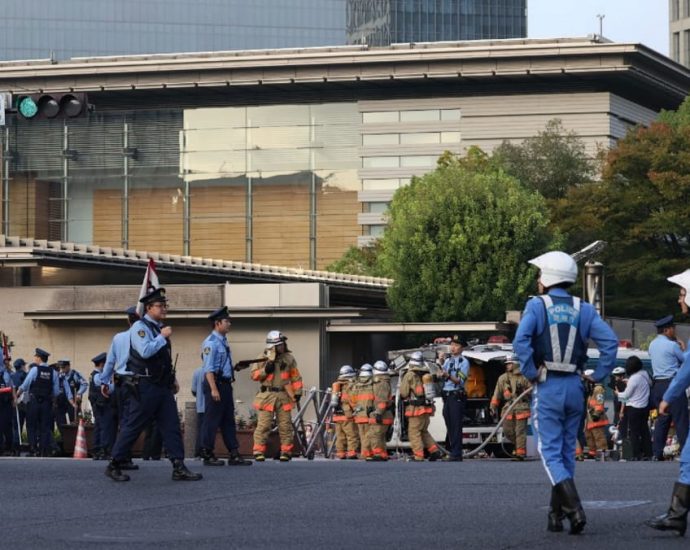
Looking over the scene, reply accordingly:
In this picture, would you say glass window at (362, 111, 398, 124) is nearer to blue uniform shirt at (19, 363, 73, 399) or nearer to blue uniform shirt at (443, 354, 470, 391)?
blue uniform shirt at (19, 363, 73, 399)

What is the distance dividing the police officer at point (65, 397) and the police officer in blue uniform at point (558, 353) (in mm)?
20514

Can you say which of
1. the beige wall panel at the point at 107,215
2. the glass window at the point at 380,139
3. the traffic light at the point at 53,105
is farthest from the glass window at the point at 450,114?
the traffic light at the point at 53,105

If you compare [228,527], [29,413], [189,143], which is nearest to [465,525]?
[228,527]

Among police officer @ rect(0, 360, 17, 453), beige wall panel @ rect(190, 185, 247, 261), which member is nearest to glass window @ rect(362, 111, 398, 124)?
beige wall panel @ rect(190, 185, 247, 261)

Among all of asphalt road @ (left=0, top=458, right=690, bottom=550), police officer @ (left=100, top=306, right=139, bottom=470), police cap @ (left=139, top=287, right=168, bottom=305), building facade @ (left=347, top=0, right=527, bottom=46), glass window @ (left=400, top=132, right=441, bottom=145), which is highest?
building facade @ (left=347, top=0, right=527, bottom=46)

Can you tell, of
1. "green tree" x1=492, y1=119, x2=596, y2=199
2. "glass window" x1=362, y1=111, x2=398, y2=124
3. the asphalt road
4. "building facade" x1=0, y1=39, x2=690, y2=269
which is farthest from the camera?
"glass window" x1=362, y1=111, x2=398, y2=124

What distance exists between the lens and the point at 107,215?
9812cm

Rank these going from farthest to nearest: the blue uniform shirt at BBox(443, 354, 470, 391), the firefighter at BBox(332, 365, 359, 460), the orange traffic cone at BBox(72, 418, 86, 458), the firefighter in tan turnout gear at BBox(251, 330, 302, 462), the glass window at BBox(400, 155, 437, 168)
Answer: the glass window at BBox(400, 155, 437, 168), the orange traffic cone at BBox(72, 418, 86, 458), the firefighter at BBox(332, 365, 359, 460), the blue uniform shirt at BBox(443, 354, 470, 391), the firefighter in tan turnout gear at BBox(251, 330, 302, 462)

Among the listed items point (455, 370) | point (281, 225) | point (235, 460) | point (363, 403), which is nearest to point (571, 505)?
point (235, 460)

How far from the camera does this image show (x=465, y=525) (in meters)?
12.2

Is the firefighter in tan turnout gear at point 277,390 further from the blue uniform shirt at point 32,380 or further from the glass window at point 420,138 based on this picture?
the glass window at point 420,138

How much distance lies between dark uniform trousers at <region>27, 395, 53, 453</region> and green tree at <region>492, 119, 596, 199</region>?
3977cm

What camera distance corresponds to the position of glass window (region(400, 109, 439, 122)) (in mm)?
94312

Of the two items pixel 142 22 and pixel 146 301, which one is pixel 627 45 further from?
pixel 146 301
